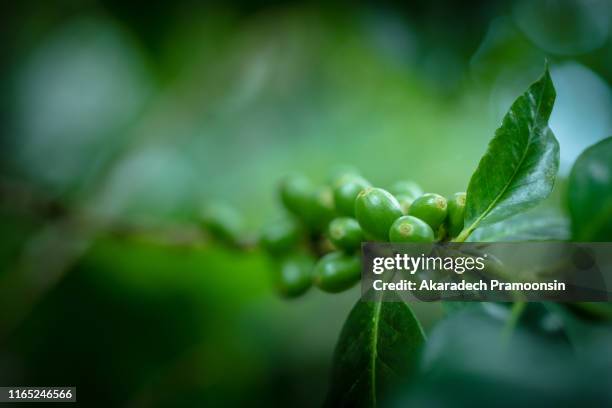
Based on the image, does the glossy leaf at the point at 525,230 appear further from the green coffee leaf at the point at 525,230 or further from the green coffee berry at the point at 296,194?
the green coffee berry at the point at 296,194

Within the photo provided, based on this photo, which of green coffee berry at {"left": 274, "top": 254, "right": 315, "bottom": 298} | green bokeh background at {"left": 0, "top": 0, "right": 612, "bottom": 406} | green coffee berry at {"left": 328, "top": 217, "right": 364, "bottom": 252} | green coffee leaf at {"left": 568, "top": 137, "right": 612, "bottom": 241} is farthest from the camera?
green bokeh background at {"left": 0, "top": 0, "right": 612, "bottom": 406}

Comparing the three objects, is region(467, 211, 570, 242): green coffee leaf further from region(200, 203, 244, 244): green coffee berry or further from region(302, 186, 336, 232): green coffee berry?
region(200, 203, 244, 244): green coffee berry

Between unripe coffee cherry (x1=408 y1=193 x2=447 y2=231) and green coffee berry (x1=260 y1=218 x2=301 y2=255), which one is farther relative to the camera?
green coffee berry (x1=260 y1=218 x2=301 y2=255)

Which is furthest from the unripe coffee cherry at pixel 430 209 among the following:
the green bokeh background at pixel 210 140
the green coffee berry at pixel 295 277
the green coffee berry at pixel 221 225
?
the green bokeh background at pixel 210 140

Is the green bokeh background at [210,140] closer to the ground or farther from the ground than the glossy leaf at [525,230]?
farther from the ground

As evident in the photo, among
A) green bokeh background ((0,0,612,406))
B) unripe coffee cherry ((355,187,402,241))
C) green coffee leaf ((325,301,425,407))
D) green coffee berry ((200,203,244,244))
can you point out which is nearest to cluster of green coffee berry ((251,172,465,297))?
unripe coffee cherry ((355,187,402,241))

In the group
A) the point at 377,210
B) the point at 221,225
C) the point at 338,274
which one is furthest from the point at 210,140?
the point at 377,210

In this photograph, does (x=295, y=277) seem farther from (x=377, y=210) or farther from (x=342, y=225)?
(x=377, y=210)
